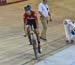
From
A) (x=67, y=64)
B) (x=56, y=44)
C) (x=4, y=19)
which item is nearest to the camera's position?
(x=67, y=64)

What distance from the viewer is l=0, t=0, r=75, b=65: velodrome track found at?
39.5 feet

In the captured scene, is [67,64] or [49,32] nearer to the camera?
[67,64]

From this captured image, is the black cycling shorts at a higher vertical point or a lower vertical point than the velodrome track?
higher

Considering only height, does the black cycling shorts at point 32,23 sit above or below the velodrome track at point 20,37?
above

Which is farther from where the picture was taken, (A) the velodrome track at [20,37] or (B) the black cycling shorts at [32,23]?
(A) the velodrome track at [20,37]

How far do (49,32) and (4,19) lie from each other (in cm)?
489

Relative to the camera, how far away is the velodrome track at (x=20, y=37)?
39.5ft

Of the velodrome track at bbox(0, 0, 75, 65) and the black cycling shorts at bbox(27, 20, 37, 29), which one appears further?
the velodrome track at bbox(0, 0, 75, 65)

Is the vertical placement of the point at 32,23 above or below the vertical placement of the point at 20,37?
above

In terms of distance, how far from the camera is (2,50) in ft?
42.9

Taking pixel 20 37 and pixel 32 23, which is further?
pixel 20 37

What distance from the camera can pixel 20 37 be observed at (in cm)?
1592

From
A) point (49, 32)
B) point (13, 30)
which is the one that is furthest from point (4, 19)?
point (49, 32)

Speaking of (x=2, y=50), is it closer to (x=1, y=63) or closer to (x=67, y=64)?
(x=1, y=63)
